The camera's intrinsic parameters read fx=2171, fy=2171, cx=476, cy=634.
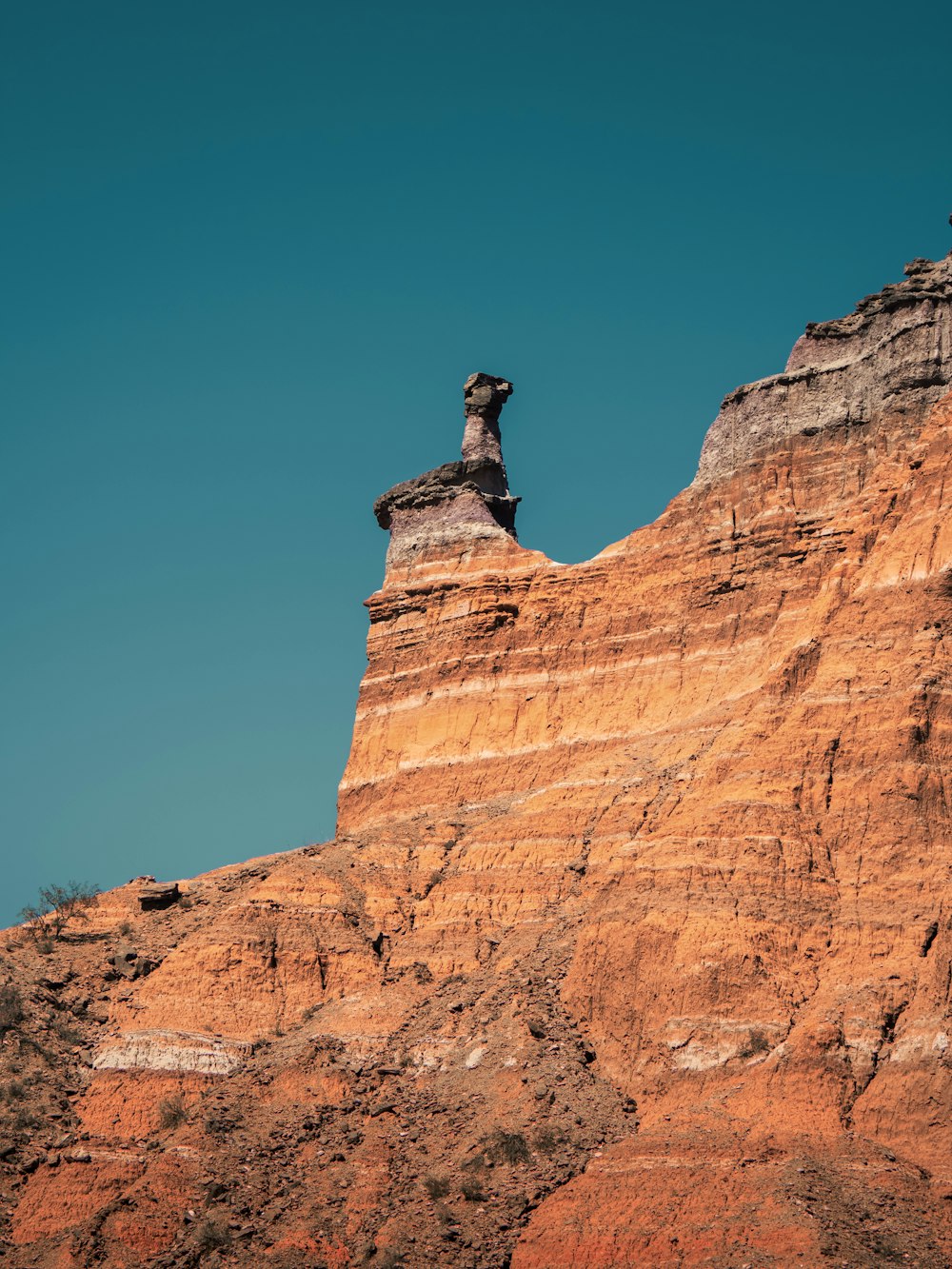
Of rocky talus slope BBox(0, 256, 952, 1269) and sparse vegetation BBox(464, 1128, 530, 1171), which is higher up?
rocky talus slope BBox(0, 256, 952, 1269)

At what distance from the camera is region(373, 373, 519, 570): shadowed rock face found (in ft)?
264

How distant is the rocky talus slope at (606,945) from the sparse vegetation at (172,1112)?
5.5 inches

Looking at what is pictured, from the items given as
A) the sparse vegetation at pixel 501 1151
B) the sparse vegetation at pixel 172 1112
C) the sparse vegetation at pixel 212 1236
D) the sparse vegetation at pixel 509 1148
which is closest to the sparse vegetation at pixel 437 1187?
the sparse vegetation at pixel 501 1151

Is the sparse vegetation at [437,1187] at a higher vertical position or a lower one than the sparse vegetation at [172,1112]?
lower

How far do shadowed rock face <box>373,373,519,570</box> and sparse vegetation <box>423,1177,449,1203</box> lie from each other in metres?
31.8

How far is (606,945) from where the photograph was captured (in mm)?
56531

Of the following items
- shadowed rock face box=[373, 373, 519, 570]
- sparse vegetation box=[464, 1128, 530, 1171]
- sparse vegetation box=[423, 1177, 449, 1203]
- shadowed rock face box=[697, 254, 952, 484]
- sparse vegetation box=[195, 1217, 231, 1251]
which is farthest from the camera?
shadowed rock face box=[373, 373, 519, 570]

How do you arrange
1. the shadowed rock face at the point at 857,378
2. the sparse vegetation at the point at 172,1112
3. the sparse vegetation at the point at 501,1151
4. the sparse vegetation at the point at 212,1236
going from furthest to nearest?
the shadowed rock face at the point at 857,378
the sparse vegetation at the point at 172,1112
the sparse vegetation at the point at 212,1236
the sparse vegetation at the point at 501,1151

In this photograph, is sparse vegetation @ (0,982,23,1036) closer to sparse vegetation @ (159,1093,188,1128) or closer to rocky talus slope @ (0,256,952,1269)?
rocky talus slope @ (0,256,952,1269)

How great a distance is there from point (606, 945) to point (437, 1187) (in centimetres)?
834

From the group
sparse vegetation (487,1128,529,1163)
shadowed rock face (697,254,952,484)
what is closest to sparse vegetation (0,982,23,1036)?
sparse vegetation (487,1128,529,1163)

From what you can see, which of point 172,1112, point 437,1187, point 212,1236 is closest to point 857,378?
point 437,1187

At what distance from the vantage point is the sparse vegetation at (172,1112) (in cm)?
5841

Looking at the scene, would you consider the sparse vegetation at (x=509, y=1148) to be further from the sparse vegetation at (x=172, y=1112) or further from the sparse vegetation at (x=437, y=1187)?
the sparse vegetation at (x=172, y=1112)
